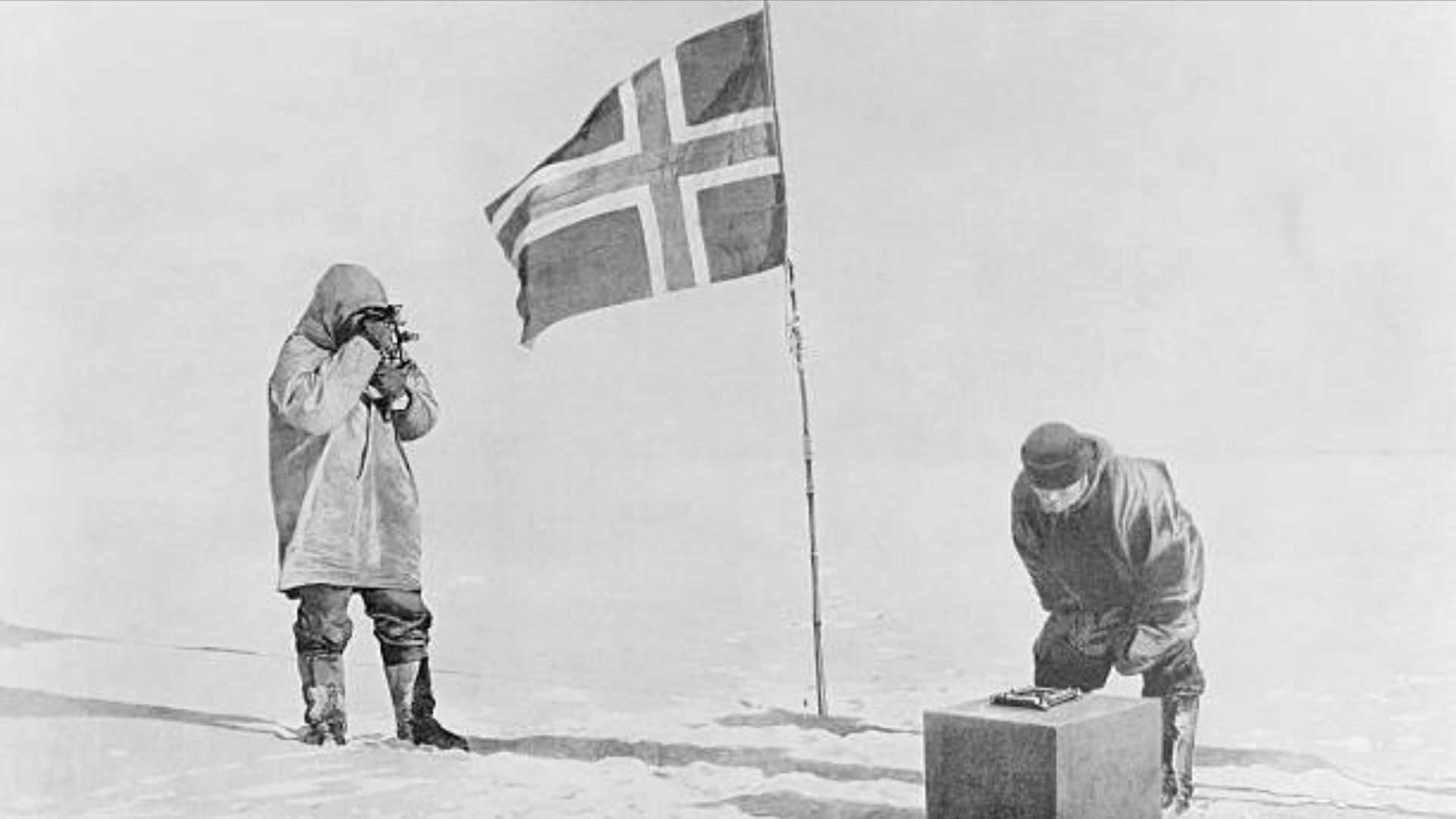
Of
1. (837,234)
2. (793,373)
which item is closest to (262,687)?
(793,373)

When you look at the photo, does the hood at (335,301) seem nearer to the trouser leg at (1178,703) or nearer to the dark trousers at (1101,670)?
the dark trousers at (1101,670)

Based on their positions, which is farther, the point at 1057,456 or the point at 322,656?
the point at 322,656

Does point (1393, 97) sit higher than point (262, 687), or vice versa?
point (1393, 97)

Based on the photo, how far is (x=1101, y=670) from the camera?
389 cm

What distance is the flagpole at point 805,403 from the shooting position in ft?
13.4

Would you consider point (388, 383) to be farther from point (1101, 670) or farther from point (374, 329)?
point (1101, 670)

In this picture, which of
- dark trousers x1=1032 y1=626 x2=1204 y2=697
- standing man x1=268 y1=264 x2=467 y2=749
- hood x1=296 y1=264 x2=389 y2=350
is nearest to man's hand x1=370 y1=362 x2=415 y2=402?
standing man x1=268 y1=264 x2=467 y2=749

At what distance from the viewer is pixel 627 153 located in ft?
13.9

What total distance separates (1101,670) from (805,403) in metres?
0.90

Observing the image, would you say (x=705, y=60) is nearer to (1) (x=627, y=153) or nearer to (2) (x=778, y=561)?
(1) (x=627, y=153)

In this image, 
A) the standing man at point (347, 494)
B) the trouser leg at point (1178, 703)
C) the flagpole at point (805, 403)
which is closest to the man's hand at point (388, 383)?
the standing man at point (347, 494)

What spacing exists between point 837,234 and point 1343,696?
1495 millimetres

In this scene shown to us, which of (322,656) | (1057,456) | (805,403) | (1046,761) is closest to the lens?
(1046,761)

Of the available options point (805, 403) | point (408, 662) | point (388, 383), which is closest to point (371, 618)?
point (408, 662)
